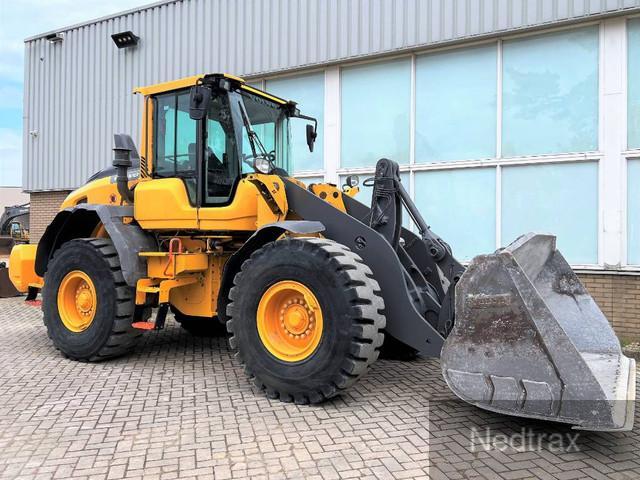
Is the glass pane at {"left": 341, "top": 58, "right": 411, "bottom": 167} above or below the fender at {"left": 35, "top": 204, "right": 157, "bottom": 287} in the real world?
above

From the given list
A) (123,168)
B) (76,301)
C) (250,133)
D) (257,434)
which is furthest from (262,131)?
(257,434)

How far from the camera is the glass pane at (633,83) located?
287 inches

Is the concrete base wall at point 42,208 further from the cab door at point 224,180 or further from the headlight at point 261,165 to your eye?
the headlight at point 261,165

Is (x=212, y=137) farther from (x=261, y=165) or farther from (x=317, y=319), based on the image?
(x=317, y=319)

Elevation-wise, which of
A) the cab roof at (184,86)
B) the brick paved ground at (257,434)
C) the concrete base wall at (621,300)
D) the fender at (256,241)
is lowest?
the brick paved ground at (257,434)

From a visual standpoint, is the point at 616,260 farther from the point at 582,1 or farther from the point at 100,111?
the point at 100,111

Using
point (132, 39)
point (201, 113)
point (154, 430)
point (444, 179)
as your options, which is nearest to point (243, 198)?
point (201, 113)

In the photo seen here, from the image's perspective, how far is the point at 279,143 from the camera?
6348 mm

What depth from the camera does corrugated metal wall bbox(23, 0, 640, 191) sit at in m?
8.30

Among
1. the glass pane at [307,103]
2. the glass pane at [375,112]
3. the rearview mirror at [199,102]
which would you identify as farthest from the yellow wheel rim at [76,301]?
the glass pane at [375,112]

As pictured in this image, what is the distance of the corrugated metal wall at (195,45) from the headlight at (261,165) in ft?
15.0

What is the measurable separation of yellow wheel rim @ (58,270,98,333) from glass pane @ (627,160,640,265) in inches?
272

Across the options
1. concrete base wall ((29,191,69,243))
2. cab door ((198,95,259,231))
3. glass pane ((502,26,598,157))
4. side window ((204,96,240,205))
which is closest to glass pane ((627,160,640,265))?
glass pane ((502,26,598,157))

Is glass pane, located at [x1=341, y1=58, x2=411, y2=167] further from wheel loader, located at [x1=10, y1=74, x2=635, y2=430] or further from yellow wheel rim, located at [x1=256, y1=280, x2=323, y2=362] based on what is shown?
yellow wheel rim, located at [x1=256, y1=280, x2=323, y2=362]
